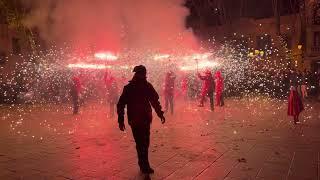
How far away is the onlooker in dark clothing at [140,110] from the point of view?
211 inches

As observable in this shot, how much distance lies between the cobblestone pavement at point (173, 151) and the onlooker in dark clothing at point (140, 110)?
0.37 metres

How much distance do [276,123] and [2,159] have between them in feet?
25.3

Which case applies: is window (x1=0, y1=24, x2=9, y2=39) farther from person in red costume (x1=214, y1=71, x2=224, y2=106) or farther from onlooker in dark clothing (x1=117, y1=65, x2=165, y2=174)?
onlooker in dark clothing (x1=117, y1=65, x2=165, y2=174)

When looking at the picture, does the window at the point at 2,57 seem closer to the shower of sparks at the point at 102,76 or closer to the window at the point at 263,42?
the shower of sparks at the point at 102,76

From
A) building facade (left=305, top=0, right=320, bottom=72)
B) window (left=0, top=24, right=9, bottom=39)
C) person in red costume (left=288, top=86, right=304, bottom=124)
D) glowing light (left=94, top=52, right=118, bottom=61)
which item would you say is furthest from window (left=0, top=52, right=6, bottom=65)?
building facade (left=305, top=0, right=320, bottom=72)

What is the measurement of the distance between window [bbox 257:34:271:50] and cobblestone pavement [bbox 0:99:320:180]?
2947 centimetres

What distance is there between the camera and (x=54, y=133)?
9.42m

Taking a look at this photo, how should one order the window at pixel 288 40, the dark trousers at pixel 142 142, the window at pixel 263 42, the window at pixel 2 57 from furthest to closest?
the window at pixel 263 42, the window at pixel 288 40, the window at pixel 2 57, the dark trousers at pixel 142 142

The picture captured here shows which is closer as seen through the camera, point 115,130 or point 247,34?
point 115,130

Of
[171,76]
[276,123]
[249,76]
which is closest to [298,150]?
[276,123]

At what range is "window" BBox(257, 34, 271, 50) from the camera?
39.2 m

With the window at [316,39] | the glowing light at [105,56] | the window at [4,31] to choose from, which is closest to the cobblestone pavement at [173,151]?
the glowing light at [105,56]

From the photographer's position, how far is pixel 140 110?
5.40 metres

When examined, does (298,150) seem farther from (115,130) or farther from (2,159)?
(2,159)
